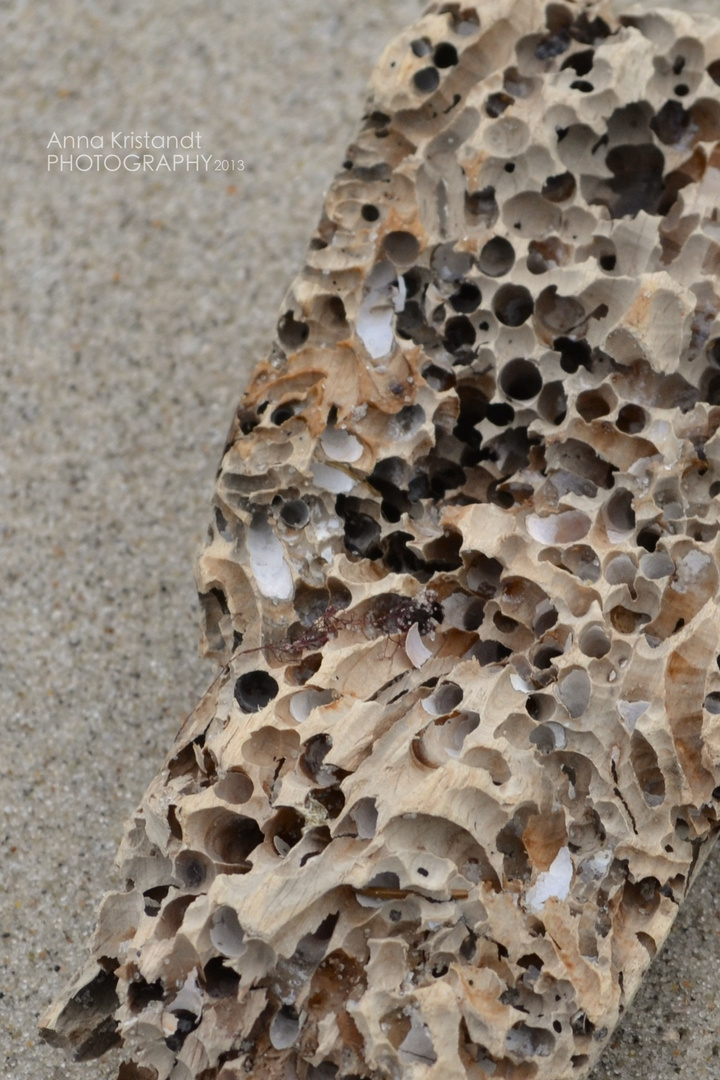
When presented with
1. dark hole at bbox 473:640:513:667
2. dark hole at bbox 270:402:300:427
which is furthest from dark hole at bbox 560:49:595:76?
dark hole at bbox 473:640:513:667

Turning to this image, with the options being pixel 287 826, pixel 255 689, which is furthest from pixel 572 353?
pixel 287 826

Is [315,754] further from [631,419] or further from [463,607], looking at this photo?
[631,419]

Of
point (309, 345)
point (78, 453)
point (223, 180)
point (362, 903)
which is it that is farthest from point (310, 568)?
point (223, 180)

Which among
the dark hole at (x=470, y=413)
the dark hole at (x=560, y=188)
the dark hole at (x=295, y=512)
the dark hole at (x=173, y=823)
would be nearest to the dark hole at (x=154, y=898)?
the dark hole at (x=173, y=823)

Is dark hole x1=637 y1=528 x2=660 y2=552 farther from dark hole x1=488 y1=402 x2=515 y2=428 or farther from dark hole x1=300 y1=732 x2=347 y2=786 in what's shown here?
dark hole x1=300 y1=732 x2=347 y2=786

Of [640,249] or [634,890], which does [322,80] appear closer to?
[640,249]

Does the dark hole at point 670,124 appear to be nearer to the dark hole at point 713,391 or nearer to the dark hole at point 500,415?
the dark hole at point 713,391
